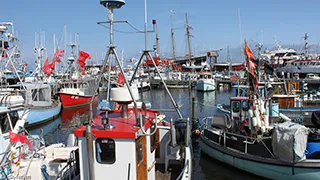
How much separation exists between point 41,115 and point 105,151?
22960 mm

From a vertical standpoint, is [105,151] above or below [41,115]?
above

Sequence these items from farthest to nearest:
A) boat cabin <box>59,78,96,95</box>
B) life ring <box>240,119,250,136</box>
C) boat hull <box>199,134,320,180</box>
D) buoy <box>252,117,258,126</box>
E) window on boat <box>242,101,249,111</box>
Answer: boat cabin <box>59,78,96,95</box> → window on boat <box>242,101,249,111</box> → life ring <box>240,119,250,136</box> → buoy <box>252,117,258,126</box> → boat hull <box>199,134,320,180</box>

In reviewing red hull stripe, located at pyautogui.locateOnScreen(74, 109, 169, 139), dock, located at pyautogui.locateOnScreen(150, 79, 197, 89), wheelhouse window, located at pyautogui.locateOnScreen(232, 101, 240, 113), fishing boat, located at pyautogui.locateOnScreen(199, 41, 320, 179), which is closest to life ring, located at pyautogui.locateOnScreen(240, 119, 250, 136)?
fishing boat, located at pyautogui.locateOnScreen(199, 41, 320, 179)

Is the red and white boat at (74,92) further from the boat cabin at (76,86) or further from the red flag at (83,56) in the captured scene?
the red flag at (83,56)

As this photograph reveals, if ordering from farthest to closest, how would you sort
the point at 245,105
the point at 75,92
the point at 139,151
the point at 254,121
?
the point at 75,92 < the point at 245,105 < the point at 254,121 < the point at 139,151

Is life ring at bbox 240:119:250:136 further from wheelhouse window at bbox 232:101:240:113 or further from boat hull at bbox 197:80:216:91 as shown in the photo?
boat hull at bbox 197:80:216:91

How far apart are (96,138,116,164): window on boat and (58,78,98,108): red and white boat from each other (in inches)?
1222

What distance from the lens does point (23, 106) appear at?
44.3 feet

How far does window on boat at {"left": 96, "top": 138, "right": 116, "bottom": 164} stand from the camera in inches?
284

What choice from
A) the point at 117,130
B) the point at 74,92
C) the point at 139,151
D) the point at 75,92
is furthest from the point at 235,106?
the point at 75,92

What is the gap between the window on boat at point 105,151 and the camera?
722 cm

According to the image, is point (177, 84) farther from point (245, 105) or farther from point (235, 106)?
point (245, 105)

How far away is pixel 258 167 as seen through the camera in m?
13.5

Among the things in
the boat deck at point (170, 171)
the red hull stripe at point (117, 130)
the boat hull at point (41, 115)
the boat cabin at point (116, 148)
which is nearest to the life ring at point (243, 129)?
the boat deck at point (170, 171)
